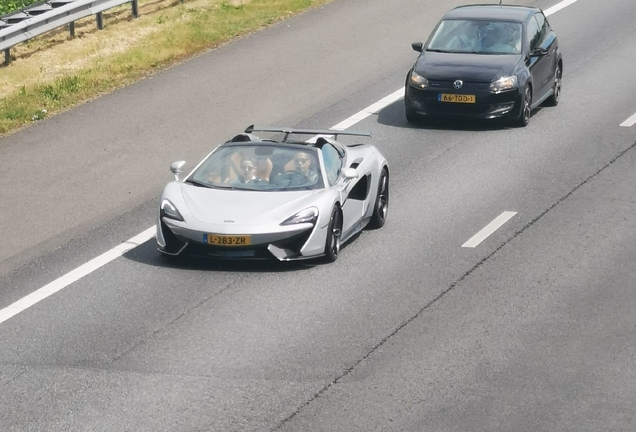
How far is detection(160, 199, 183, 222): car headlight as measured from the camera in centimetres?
1634

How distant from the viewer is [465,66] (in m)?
23.6

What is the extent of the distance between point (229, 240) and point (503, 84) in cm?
871

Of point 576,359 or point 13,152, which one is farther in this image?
point 13,152

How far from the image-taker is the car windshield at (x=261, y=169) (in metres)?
17.1

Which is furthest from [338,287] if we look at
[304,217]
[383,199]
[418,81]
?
[418,81]

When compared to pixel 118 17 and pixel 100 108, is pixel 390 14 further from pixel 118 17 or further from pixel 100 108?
pixel 100 108

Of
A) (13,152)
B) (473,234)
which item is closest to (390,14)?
(13,152)

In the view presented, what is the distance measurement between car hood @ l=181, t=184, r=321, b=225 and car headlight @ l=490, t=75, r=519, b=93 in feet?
24.0

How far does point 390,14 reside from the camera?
31016mm

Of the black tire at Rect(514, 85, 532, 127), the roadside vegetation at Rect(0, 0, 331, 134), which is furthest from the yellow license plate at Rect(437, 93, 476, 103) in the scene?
the roadside vegetation at Rect(0, 0, 331, 134)

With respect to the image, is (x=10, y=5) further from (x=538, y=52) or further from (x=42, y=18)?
(x=538, y=52)

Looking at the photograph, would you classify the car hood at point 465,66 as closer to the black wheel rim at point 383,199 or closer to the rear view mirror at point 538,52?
the rear view mirror at point 538,52

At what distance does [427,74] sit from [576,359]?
10.8 metres

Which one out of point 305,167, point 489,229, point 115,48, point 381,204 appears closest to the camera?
point 305,167
